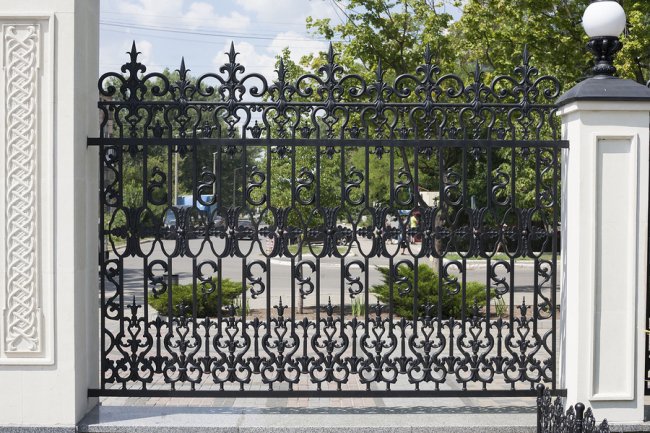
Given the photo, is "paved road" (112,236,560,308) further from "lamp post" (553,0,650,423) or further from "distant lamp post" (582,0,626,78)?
"distant lamp post" (582,0,626,78)

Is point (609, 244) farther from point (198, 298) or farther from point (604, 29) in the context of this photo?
point (198, 298)

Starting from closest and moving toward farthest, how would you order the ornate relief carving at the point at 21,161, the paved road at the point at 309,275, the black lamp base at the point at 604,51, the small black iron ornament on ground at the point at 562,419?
1. the small black iron ornament on ground at the point at 562,419
2. the ornate relief carving at the point at 21,161
3. the black lamp base at the point at 604,51
4. the paved road at the point at 309,275

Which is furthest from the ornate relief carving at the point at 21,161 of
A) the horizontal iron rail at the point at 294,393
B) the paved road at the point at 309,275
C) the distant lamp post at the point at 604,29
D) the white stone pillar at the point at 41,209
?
the paved road at the point at 309,275

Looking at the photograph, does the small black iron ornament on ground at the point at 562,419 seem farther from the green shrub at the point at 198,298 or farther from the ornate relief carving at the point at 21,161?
the green shrub at the point at 198,298

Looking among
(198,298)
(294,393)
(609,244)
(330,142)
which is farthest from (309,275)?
(609,244)

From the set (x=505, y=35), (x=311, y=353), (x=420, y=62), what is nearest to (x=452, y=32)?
(x=420, y=62)

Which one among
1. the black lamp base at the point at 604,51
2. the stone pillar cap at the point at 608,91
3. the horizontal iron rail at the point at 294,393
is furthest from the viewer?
the horizontal iron rail at the point at 294,393

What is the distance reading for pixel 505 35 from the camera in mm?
11859

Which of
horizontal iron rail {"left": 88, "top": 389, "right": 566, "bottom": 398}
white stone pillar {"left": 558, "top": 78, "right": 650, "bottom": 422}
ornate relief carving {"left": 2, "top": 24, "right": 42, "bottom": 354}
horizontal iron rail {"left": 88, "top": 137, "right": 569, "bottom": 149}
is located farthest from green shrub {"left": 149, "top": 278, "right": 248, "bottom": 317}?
white stone pillar {"left": 558, "top": 78, "right": 650, "bottom": 422}

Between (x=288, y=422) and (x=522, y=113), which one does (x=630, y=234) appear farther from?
(x=288, y=422)

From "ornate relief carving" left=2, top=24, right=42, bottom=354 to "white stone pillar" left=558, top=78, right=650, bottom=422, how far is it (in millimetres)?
3567

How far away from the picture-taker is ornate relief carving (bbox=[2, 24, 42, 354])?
190 inches

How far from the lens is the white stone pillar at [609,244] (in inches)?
196

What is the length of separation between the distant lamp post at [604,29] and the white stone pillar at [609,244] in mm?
183
